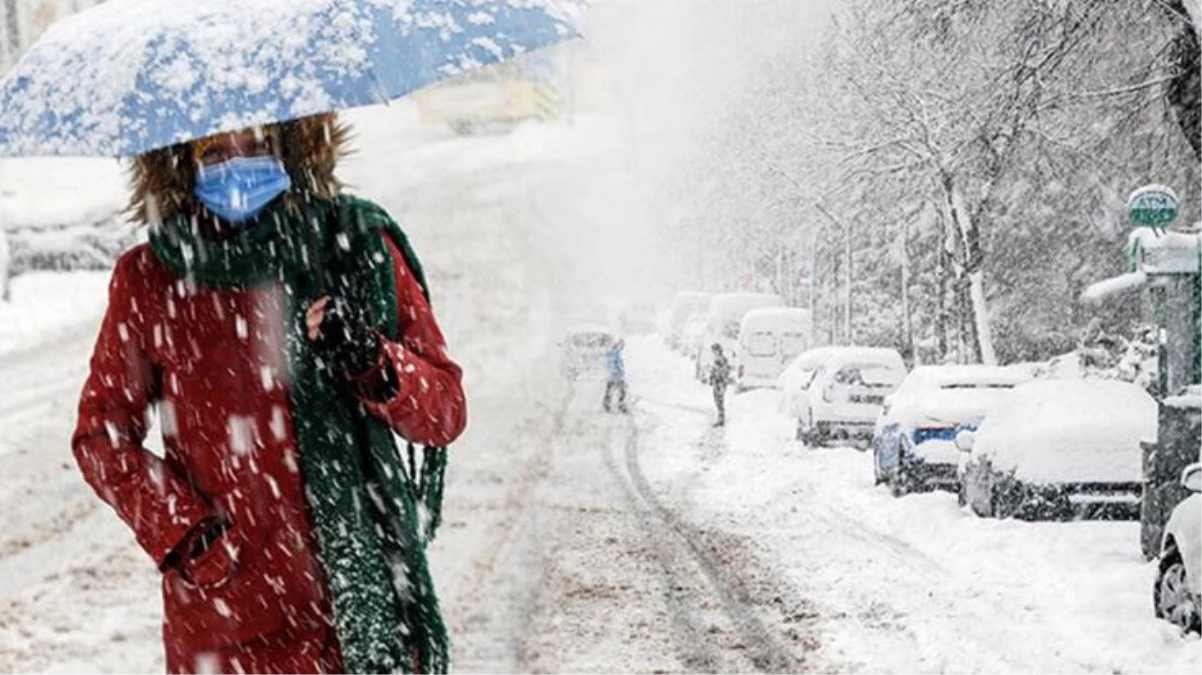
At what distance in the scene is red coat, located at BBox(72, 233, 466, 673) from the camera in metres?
2.88

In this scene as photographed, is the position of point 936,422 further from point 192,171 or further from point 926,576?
point 192,171

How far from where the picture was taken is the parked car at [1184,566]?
26.2 ft

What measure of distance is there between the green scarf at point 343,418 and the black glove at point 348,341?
0.11 metres

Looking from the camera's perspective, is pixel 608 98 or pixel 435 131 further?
pixel 608 98

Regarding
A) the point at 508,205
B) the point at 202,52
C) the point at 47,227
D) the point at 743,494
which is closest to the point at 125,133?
the point at 202,52

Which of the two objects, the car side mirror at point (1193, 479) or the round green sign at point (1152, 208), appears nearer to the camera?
the car side mirror at point (1193, 479)

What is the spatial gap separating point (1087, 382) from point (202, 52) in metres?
11.6

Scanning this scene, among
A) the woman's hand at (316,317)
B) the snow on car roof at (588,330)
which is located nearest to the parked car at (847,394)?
the snow on car roof at (588,330)

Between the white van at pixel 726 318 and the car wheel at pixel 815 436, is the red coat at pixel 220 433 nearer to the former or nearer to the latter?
the car wheel at pixel 815 436

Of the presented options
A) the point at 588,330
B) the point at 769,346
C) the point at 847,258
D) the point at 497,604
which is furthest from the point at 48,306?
the point at 847,258

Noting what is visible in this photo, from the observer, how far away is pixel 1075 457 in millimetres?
12477

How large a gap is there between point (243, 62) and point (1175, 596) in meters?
7.27

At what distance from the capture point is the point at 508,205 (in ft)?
139

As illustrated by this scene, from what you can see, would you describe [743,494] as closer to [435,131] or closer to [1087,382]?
[1087,382]
